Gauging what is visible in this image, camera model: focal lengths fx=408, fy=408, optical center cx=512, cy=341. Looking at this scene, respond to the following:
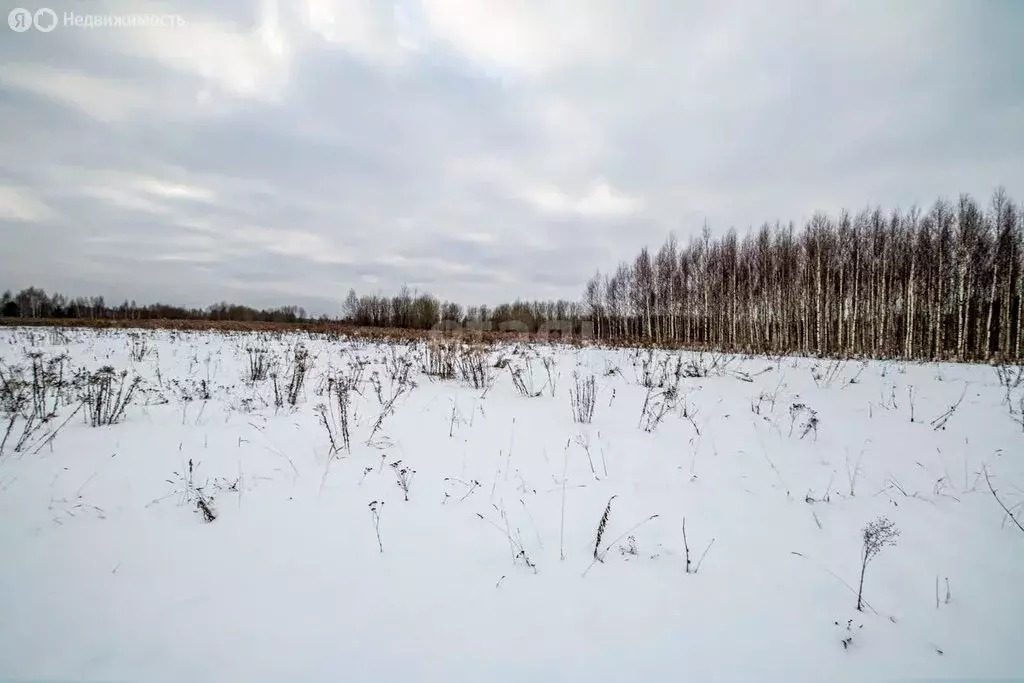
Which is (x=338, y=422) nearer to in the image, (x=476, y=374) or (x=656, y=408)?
(x=476, y=374)

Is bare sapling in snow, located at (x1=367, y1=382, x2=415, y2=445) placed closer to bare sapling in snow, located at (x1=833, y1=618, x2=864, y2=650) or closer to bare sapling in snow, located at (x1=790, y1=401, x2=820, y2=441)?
bare sapling in snow, located at (x1=833, y1=618, x2=864, y2=650)

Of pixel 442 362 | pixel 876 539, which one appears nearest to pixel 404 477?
pixel 876 539

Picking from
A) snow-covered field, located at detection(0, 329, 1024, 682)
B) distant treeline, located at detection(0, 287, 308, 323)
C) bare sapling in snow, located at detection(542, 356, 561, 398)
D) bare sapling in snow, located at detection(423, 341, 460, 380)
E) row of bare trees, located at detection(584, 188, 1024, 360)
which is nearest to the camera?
snow-covered field, located at detection(0, 329, 1024, 682)

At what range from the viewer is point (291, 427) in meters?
5.07

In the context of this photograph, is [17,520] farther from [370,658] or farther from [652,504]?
[652,504]

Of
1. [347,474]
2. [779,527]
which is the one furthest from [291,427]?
A: [779,527]

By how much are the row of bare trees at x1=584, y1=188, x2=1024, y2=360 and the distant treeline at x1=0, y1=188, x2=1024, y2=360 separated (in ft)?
0.23

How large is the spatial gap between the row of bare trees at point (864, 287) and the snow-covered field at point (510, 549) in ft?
67.3

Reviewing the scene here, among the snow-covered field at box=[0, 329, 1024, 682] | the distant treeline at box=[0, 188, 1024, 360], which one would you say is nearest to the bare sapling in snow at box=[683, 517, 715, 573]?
the snow-covered field at box=[0, 329, 1024, 682]

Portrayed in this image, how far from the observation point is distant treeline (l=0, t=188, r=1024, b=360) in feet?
68.8

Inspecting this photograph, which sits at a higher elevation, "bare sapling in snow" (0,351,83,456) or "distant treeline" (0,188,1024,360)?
"distant treeline" (0,188,1024,360)

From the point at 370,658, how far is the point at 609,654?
1165mm

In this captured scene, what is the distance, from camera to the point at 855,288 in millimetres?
24844

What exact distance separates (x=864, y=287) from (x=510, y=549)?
3173 centimetres
